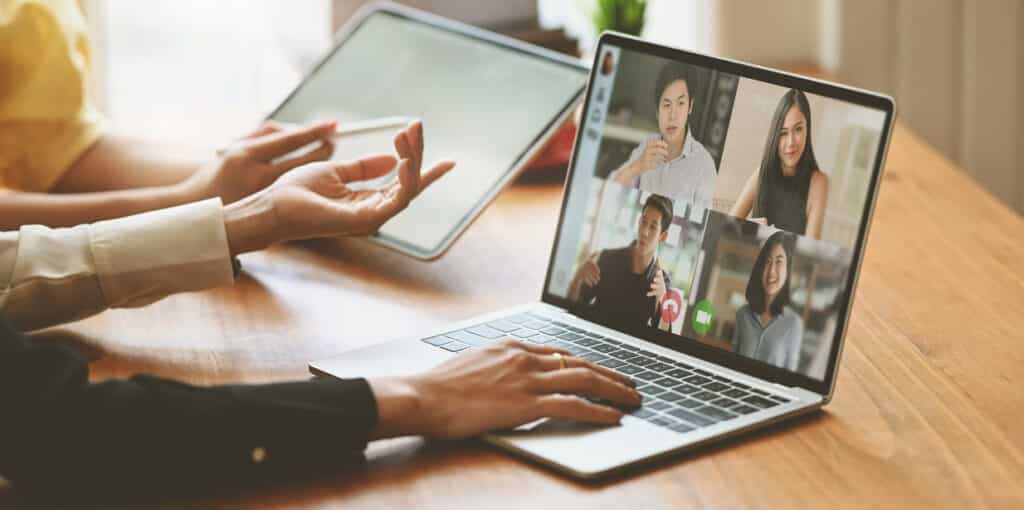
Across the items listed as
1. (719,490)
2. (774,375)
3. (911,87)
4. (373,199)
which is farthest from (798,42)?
(719,490)

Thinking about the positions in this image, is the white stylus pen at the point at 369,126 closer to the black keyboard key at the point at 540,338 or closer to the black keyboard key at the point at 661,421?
the black keyboard key at the point at 540,338

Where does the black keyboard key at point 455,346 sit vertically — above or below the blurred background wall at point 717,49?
below

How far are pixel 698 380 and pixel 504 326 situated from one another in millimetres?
184

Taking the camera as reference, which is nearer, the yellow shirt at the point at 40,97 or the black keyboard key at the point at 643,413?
the black keyboard key at the point at 643,413

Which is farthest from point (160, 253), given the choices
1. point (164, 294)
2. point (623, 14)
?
point (623, 14)

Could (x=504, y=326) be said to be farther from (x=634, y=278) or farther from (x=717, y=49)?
(x=717, y=49)

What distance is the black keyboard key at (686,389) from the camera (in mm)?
922

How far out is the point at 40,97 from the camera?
1451mm

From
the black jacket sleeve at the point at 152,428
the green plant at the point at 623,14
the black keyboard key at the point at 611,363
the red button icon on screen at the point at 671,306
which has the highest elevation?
the green plant at the point at 623,14

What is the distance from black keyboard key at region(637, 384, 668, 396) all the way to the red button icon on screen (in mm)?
81

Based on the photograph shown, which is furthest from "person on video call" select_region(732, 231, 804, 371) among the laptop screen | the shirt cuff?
the shirt cuff

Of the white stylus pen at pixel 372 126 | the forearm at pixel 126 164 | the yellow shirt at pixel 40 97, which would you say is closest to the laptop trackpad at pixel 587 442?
the white stylus pen at pixel 372 126

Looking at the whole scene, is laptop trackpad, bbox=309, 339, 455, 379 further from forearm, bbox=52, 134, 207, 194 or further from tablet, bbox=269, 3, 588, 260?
forearm, bbox=52, 134, 207, 194

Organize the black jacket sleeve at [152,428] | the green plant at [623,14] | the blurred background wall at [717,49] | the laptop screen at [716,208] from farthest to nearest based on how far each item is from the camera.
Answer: the blurred background wall at [717,49], the green plant at [623,14], the laptop screen at [716,208], the black jacket sleeve at [152,428]
